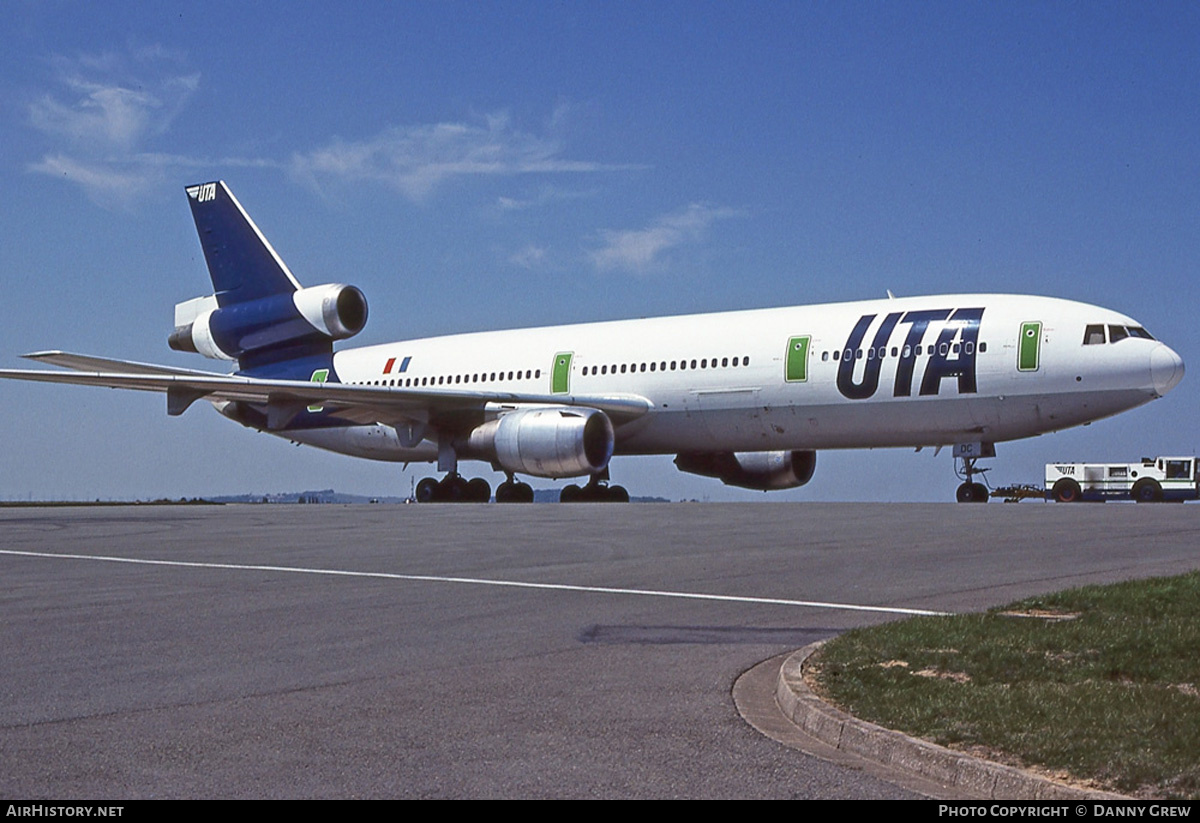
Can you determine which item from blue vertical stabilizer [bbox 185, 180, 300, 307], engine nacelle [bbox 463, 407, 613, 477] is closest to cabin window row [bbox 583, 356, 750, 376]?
engine nacelle [bbox 463, 407, 613, 477]

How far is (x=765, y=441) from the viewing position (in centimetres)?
2809

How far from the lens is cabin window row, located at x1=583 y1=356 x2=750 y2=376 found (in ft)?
92.2

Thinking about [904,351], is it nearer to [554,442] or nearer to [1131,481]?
[554,442]

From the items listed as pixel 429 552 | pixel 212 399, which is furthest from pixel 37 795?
pixel 212 399

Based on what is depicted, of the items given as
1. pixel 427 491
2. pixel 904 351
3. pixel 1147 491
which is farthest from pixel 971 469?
pixel 1147 491

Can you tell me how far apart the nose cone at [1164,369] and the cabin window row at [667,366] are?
822 centimetres

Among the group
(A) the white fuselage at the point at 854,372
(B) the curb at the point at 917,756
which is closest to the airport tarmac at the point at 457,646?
(B) the curb at the point at 917,756

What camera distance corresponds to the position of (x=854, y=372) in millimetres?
26047

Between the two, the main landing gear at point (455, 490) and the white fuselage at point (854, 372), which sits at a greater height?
the white fuselage at point (854, 372)

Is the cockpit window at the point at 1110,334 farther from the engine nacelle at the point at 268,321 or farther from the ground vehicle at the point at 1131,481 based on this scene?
the ground vehicle at the point at 1131,481

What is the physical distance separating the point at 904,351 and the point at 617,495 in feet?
32.7

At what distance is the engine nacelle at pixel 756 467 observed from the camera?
1271 inches

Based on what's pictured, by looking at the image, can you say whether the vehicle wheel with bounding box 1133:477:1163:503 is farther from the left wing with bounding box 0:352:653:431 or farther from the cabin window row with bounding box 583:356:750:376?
the left wing with bounding box 0:352:653:431
